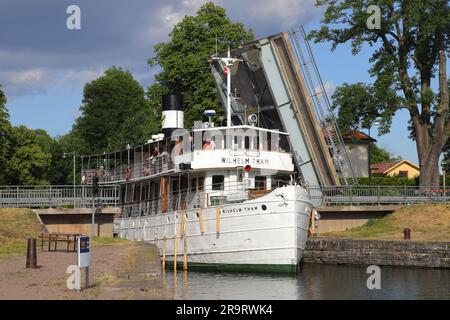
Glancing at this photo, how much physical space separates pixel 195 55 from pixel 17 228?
25846 millimetres

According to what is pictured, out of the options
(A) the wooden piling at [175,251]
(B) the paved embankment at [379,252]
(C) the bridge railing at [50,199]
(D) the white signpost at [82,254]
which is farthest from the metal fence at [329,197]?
(D) the white signpost at [82,254]

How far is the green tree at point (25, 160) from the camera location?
2740 inches

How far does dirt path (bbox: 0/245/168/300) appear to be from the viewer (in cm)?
1650

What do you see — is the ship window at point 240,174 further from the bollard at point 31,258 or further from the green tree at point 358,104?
the green tree at point 358,104

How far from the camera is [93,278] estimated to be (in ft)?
63.6

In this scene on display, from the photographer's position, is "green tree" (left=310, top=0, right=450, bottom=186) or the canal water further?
"green tree" (left=310, top=0, right=450, bottom=186)

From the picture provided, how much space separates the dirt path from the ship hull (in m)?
3.24

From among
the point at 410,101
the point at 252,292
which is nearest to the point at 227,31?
the point at 410,101

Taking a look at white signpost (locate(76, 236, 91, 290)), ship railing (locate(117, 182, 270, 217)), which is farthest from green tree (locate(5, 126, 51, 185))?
white signpost (locate(76, 236, 91, 290))

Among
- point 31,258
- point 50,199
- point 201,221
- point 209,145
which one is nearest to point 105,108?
point 50,199

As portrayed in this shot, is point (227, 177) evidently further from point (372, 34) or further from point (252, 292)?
point (372, 34)

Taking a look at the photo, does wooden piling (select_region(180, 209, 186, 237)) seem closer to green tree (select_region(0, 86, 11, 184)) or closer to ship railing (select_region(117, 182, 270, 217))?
ship railing (select_region(117, 182, 270, 217))

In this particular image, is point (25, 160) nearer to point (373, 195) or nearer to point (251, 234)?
point (373, 195)

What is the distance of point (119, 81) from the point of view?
3231 inches
